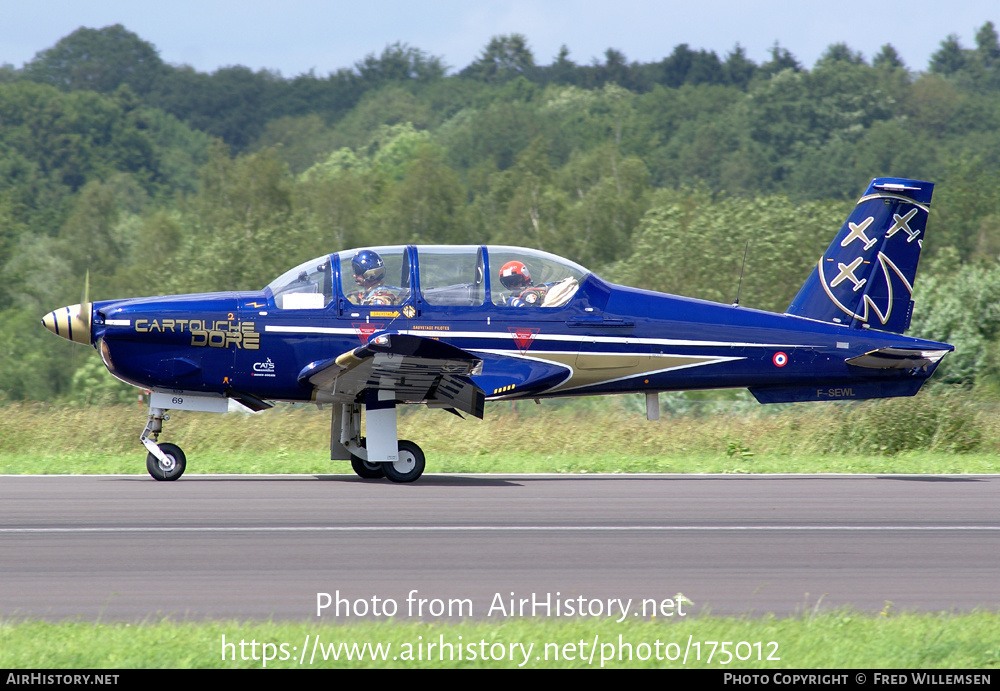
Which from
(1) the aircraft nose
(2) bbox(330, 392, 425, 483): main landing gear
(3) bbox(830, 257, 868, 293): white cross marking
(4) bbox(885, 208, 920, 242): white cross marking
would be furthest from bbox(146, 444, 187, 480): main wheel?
(4) bbox(885, 208, 920, 242): white cross marking

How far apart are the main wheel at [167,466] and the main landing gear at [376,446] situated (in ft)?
5.27

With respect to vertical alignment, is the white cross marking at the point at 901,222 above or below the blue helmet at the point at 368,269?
above

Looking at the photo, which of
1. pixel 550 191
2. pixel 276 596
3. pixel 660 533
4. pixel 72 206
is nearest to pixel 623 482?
pixel 660 533

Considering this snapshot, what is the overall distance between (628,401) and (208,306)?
1067 cm

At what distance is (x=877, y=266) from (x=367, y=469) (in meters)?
6.29

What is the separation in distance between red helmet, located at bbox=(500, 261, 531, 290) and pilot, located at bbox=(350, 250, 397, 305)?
117 cm

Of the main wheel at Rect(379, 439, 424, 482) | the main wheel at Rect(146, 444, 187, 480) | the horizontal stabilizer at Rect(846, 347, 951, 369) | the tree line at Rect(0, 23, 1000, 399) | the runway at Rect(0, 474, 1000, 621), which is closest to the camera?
the runway at Rect(0, 474, 1000, 621)

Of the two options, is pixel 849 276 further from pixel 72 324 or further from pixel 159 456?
pixel 72 324

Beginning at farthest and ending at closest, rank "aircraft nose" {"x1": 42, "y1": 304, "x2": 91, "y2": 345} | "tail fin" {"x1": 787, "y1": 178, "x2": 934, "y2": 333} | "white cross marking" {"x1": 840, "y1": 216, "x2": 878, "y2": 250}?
"white cross marking" {"x1": 840, "y1": 216, "x2": 878, "y2": 250} < "tail fin" {"x1": 787, "y1": 178, "x2": 934, "y2": 333} < "aircraft nose" {"x1": 42, "y1": 304, "x2": 91, "y2": 345}

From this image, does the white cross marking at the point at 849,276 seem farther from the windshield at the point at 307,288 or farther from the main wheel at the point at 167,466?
→ the main wheel at the point at 167,466

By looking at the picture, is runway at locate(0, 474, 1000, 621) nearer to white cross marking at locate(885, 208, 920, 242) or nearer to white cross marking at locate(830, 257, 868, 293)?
white cross marking at locate(830, 257, 868, 293)

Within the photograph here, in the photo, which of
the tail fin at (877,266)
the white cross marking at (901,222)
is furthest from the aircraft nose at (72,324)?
the white cross marking at (901,222)

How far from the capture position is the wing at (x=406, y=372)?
9.88 meters

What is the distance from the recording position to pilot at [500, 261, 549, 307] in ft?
37.1
